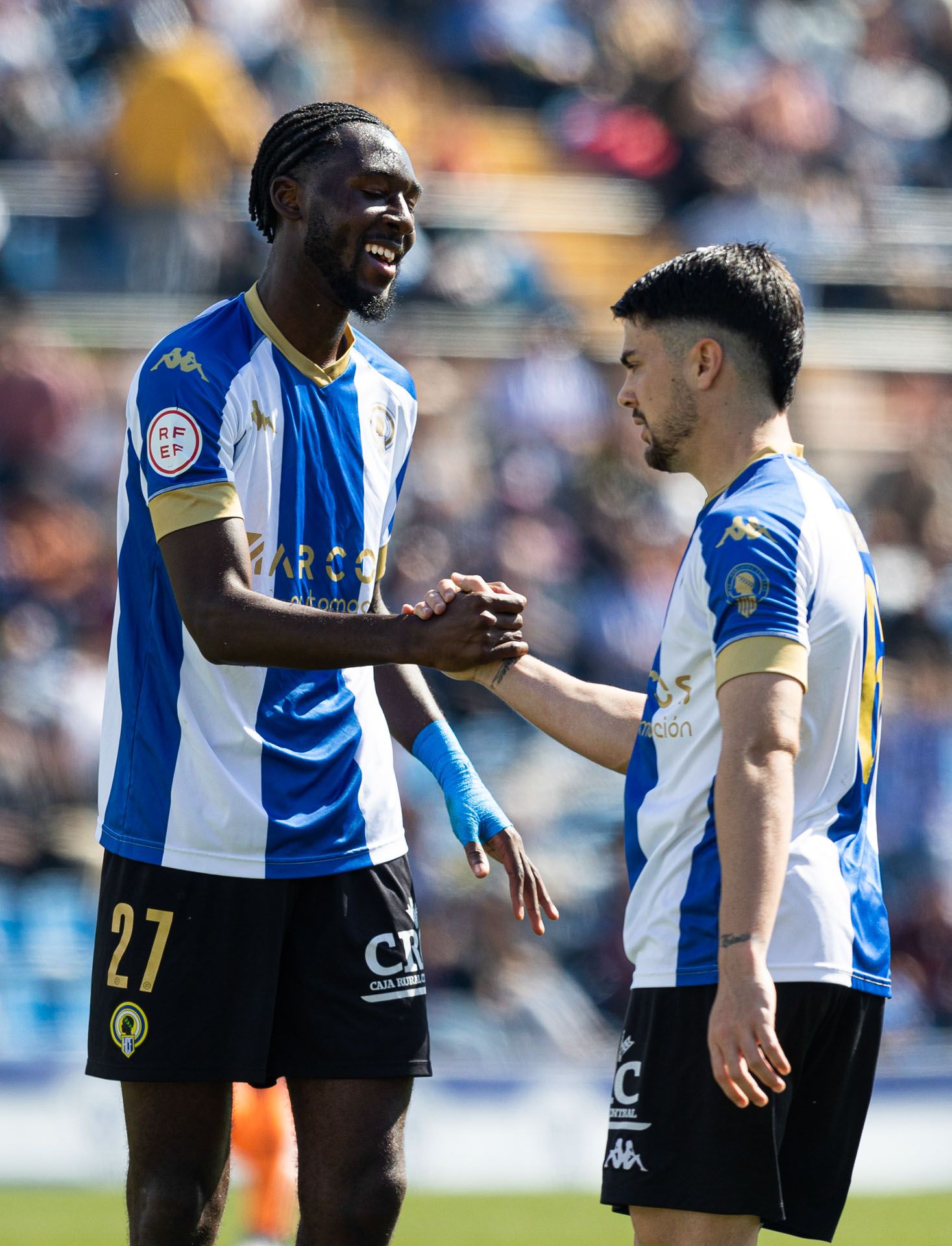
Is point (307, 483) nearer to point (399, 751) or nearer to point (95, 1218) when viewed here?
point (95, 1218)

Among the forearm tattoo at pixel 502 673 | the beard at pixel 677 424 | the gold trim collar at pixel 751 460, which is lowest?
the forearm tattoo at pixel 502 673

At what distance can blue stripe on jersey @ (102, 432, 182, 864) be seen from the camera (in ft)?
10.7

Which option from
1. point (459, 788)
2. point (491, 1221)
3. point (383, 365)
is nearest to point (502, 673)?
point (459, 788)

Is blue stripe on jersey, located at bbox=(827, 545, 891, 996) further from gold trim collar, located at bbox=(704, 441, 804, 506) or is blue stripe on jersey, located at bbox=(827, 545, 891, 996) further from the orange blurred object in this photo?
the orange blurred object

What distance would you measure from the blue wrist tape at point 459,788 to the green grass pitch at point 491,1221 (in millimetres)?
3587

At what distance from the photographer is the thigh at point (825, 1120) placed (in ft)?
9.53

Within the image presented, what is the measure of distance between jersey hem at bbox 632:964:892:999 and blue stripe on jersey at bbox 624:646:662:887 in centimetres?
19

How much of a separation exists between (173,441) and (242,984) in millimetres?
1012

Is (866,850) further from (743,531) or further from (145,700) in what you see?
(145,700)

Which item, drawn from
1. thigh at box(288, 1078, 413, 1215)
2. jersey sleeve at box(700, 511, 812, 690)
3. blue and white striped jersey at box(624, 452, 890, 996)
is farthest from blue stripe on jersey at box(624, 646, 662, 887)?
thigh at box(288, 1078, 413, 1215)

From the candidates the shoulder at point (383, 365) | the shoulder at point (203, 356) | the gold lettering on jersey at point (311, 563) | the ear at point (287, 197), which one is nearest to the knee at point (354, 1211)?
the gold lettering on jersey at point (311, 563)

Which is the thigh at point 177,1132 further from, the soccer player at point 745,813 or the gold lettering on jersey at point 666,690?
the gold lettering on jersey at point 666,690

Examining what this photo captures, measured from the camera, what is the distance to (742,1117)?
2.79 meters

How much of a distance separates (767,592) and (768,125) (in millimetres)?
9235
